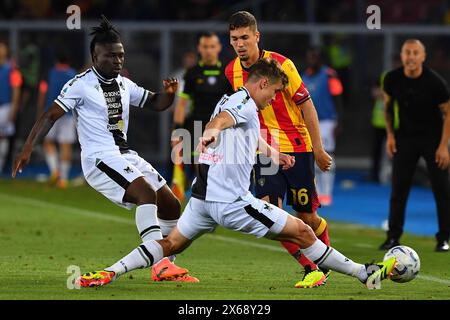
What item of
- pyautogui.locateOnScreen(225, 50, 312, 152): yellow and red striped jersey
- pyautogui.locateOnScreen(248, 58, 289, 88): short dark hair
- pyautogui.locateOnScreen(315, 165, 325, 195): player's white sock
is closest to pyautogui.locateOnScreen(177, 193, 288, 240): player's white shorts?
pyautogui.locateOnScreen(248, 58, 289, 88): short dark hair

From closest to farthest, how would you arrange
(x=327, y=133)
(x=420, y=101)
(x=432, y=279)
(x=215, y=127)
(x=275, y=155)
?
(x=215, y=127) < (x=275, y=155) < (x=432, y=279) < (x=420, y=101) < (x=327, y=133)

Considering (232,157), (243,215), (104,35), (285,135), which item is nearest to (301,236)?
(243,215)

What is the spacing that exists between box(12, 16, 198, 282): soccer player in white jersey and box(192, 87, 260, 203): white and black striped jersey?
3.49ft

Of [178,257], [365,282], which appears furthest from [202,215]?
[178,257]

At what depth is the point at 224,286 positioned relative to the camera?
33.6ft

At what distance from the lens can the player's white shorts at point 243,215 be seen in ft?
31.0

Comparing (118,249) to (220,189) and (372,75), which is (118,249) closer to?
(220,189)

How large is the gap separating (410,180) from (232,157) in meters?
4.80

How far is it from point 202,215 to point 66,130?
523 inches

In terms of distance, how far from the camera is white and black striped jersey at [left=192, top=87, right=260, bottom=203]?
371 inches

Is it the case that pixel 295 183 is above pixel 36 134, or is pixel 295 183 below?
below

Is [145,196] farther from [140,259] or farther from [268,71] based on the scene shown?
[268,71]

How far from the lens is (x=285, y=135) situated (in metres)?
10.8

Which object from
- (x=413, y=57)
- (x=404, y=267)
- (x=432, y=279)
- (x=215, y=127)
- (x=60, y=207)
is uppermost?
(x=413, y=57)
